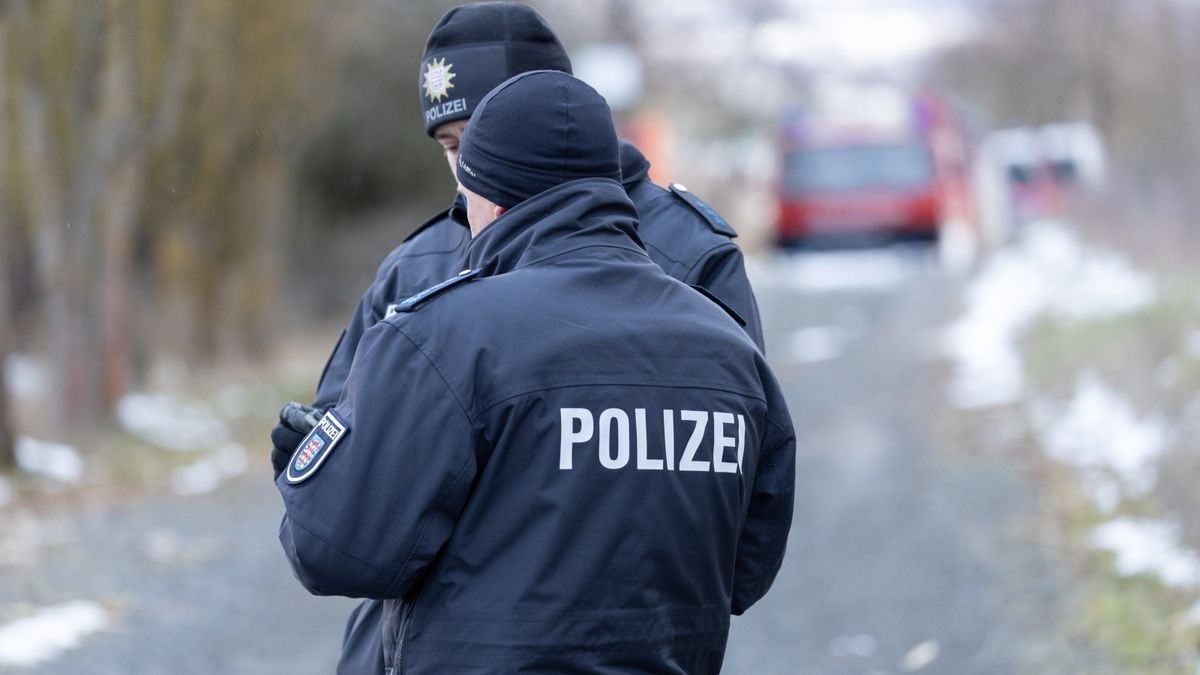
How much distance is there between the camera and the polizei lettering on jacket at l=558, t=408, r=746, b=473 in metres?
2.33

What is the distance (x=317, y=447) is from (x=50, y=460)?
29.8ft

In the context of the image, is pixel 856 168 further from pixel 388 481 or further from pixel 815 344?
pixel 388 481

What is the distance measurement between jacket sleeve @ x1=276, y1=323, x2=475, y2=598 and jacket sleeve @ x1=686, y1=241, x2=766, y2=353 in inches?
34.6

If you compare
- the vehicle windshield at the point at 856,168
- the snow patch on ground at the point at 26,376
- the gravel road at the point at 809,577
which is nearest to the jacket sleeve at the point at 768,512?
the gravel road at the point at 809,577

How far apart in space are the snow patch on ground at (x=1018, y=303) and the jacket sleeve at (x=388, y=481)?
9.66m

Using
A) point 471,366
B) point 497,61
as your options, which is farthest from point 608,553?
point 497,61

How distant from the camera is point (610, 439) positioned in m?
2.34

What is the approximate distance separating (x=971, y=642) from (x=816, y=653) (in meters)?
0.59

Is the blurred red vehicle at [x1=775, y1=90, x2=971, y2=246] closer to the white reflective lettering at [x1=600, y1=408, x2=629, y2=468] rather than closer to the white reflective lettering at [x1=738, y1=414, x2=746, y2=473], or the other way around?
the white reflective lettering at [x1=738, y1=414, x2=746, y2=473]

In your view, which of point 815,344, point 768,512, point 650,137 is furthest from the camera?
Answer: point 650,137

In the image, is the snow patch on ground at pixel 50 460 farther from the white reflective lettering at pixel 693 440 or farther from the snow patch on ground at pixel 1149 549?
the white reflective lettering at pixel 693 440

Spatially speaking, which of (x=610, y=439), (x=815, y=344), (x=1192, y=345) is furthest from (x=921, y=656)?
(x=815, y=344)

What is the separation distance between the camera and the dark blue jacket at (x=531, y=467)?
2.30 meters

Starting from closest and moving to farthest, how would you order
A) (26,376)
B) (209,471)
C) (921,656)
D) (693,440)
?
(693,440) → (921,656) → (209,471) → (26,376)
